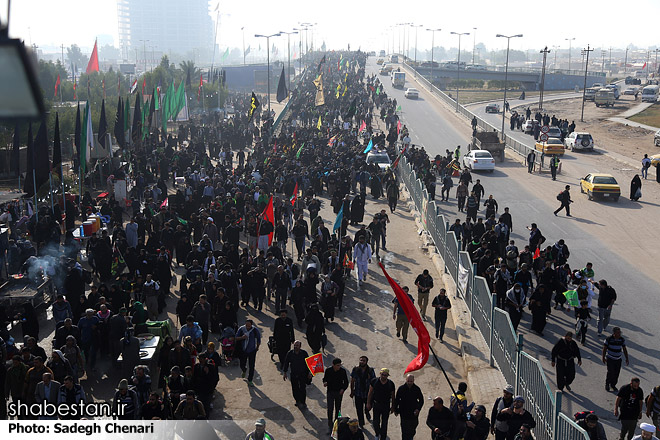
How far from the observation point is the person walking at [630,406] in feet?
35.3

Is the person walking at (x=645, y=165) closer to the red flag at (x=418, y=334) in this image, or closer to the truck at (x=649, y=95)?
the red flag at (x=418, y=334)

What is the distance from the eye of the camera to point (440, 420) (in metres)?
9.59

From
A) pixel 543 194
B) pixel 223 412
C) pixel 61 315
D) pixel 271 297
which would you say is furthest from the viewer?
pixel 543 194

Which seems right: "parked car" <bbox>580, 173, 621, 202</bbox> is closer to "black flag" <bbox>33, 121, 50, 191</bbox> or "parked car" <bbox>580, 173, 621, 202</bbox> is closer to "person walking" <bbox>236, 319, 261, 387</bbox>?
"black flag" <bbox>33, 121, 50, 191</bbox>

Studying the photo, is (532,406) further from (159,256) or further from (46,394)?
(159,256)

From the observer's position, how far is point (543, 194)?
1287 inches

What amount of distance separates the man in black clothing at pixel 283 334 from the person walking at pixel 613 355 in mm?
5279

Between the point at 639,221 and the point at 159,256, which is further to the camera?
the point at 639,221

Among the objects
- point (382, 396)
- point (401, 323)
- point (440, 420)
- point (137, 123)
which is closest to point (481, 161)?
point (137, 123)

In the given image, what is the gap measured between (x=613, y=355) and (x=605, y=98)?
70819mm

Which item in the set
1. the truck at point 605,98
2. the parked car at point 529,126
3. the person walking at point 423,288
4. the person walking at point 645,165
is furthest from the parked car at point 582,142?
the truck at point 605,98

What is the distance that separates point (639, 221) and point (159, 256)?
1824cm

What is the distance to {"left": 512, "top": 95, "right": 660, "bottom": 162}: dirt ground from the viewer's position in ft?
160

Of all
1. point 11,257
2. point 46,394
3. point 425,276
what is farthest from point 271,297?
point 46,394
